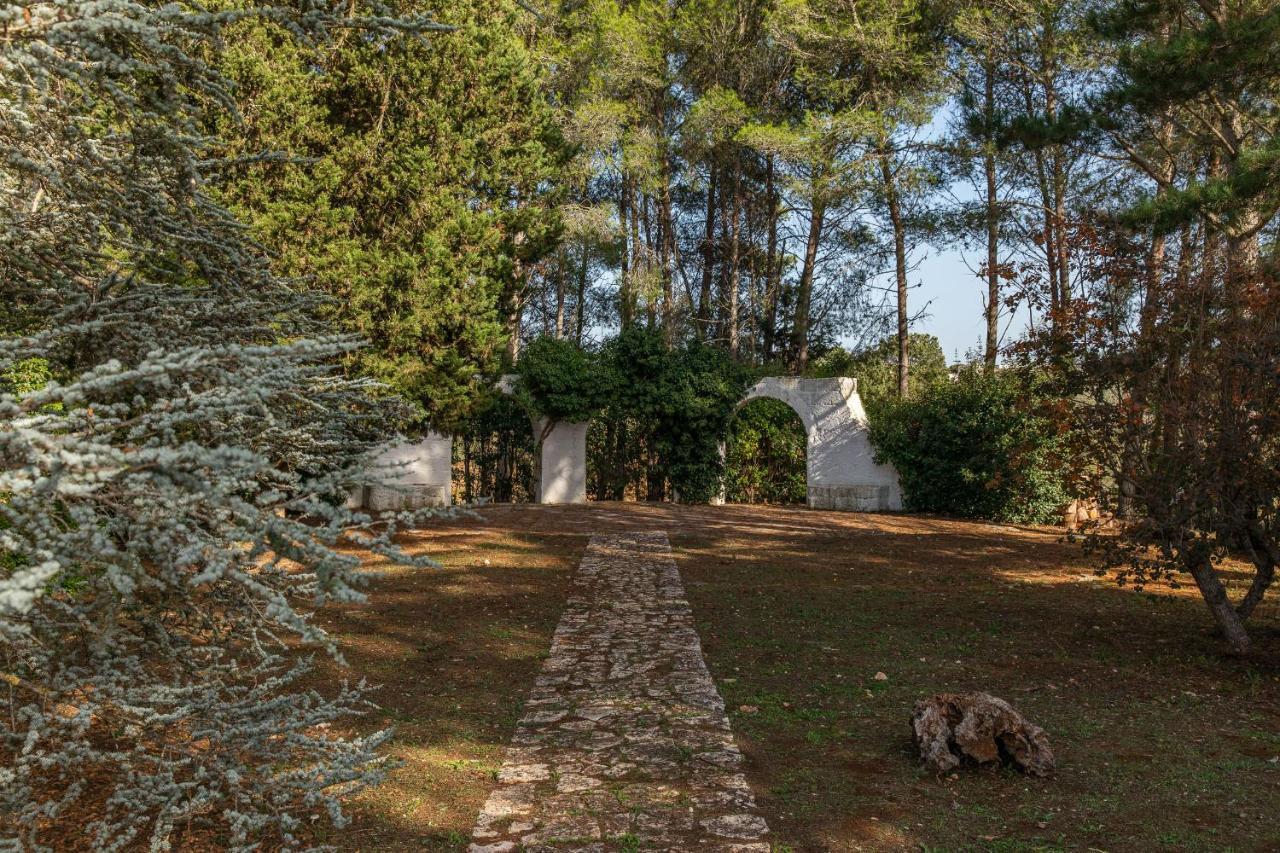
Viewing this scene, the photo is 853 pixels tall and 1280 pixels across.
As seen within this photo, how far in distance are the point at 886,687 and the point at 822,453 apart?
470 inches

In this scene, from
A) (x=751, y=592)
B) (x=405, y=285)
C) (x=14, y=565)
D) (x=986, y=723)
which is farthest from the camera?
(x=405, y=285)

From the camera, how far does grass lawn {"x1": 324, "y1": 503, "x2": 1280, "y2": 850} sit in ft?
13.7

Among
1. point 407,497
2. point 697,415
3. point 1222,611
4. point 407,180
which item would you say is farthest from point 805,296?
point 1222,611

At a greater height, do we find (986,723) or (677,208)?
(677,208)

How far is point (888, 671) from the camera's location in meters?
6.62

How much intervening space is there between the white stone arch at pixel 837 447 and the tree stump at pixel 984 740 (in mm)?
13043

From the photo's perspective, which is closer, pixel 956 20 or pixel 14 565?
pixel 14 565

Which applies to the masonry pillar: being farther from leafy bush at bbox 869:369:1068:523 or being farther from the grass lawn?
leafy bush at bbox 869:369:1068:523

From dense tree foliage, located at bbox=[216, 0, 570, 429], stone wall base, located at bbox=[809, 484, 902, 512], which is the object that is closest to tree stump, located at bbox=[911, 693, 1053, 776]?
dense tree foliage, located at bbox=[216, 0, 570, 429]

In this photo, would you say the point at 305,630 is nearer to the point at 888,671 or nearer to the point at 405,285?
the point at 888,671

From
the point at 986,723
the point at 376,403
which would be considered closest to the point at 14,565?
the point at 376,403

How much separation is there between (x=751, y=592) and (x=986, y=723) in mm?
4741

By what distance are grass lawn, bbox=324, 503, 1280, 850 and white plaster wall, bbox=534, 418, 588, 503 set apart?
587cm

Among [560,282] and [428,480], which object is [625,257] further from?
[428,480]
